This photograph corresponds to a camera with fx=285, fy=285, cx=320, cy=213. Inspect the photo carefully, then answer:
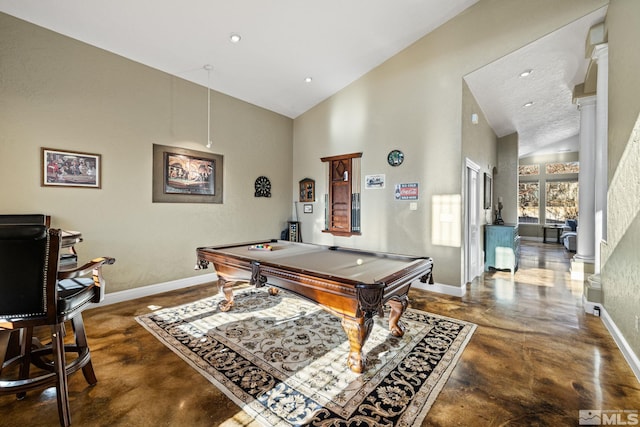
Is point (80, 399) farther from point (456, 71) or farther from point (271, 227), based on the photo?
point (456, 71)

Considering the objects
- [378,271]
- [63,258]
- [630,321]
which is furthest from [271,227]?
[630,321]

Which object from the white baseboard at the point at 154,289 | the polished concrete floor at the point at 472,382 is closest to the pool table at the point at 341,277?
the polished concrete floor at the point at 472,382

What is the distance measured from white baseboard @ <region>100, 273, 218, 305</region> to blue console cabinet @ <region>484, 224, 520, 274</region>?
5.17 m

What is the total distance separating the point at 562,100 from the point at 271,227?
6.14m

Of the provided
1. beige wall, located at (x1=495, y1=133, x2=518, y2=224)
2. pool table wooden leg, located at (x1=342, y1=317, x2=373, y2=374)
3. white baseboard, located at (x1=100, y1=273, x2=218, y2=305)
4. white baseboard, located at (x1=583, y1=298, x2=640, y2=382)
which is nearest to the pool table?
pool table wooden leg, located at (x1=342, y1=317, x2=373, y2=374)

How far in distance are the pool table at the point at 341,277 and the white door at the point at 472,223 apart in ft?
7.19

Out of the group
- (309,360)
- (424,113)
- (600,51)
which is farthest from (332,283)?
(600,51)

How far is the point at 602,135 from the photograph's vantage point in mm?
3525

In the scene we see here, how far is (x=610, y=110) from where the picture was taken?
313cm

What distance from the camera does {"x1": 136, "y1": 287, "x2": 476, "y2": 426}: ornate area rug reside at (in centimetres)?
174

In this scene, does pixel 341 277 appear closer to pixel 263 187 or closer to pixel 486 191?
pixel 263 187

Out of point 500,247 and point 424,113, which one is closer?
point 424,113

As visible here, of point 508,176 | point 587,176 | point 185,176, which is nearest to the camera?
point 185,176

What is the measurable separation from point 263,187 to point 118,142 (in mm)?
2405
